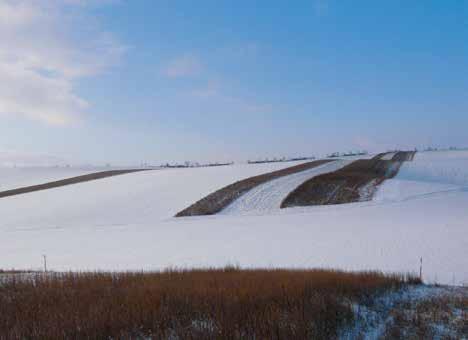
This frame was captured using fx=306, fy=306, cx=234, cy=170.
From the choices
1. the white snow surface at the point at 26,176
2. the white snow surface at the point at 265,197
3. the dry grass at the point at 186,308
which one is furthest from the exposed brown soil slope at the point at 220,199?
the white snow surface at the point at 26,176

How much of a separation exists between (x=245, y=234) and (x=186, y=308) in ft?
49.2

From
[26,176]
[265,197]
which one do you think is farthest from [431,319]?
[26,176]

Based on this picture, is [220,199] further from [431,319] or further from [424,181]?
[431,319]

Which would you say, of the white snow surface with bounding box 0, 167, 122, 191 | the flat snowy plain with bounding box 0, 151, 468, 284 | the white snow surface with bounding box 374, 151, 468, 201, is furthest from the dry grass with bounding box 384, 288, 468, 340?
the white snow surface with bounding box 0, 167, 122, 191

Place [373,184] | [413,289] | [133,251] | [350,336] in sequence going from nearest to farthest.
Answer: [350,336]
[413,289]
[133,251]
[373,184]

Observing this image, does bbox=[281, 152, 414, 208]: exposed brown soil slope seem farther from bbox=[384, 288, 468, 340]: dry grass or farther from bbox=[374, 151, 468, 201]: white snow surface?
bbox=[384, 288, 468, 340]: dry grass

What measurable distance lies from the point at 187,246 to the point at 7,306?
12.6 m

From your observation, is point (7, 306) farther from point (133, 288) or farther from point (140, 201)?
point (140, 201)

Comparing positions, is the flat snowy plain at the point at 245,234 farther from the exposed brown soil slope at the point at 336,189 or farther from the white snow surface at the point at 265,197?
the exposed brown soil slope at the point at 336,189

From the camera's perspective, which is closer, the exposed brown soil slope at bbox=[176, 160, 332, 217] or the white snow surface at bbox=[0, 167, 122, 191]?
the exposed brown soil slope at bbox=[176, 160, 332, 217]

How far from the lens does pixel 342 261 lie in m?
13.3

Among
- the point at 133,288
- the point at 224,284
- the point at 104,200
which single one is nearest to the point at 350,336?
the point at 224,284

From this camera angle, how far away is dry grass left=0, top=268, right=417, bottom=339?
392 centimetres

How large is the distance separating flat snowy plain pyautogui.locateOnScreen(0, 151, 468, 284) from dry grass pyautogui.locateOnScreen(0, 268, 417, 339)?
7062 millimetres
